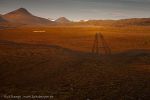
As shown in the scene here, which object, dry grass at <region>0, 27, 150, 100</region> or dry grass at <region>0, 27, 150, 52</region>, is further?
dry grass at <region>0, 27, 150, 52</region>

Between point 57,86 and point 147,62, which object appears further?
point 147,62

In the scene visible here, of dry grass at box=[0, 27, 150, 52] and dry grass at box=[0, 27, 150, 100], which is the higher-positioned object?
dry grass at box=[0, 27, 150, 52]

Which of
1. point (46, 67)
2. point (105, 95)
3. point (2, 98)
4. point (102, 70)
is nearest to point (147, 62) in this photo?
point (102, 70)

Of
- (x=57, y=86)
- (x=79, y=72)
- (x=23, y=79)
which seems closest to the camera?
(x=57, y=86)

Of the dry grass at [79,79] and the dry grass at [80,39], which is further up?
the dry grass at [80,39]

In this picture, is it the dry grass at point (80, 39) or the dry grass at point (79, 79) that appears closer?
the dry grass at point (79, 79)

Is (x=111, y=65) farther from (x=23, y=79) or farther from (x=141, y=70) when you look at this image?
(x=23, y=79)

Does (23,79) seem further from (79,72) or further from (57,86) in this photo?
(79,72)

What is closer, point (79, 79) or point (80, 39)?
point (79, 79)

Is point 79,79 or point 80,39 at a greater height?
point 80,39

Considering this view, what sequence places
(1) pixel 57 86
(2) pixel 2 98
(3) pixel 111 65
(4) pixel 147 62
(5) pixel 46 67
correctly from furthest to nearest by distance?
1. (4) pixel 147 62
2. (3) pixel 111 65
3. (5) pixel 46 67
4. (1) pixel 57 86
5. (2) pixel 2 98
